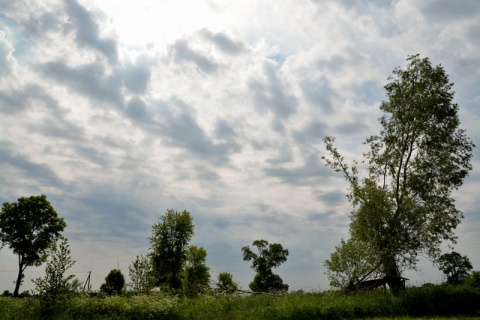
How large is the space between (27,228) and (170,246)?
17.6 metres

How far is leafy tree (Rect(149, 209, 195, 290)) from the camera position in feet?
157

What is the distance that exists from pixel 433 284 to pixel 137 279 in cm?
2337

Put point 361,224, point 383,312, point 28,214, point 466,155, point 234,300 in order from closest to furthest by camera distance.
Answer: point 383,312, point 234,300, point 361,224, point 466,155, point 28,214

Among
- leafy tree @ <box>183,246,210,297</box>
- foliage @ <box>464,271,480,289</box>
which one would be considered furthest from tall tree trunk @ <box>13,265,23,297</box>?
foliage @ <box>464,271,480,289</box>

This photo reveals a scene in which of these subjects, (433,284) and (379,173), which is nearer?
(433,284)

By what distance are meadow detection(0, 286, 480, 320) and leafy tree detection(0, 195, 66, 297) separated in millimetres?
21741

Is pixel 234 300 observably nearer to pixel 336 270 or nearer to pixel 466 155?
pixel 336 270

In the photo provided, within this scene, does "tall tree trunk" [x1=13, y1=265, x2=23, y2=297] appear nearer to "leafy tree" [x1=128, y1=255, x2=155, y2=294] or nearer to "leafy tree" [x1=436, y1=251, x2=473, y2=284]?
"leafy tree" [x1=128, y1=255, x2=155, y2=294]

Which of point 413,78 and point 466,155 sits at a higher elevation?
point 413,78

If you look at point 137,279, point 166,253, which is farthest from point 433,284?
point 166,253

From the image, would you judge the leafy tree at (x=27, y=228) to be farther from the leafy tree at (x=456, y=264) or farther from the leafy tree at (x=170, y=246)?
the leafy tree at (x=456, y=264)

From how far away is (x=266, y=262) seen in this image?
2424 inches

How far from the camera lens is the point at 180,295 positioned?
105 ft

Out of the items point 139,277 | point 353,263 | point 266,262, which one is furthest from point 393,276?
point 266,262
